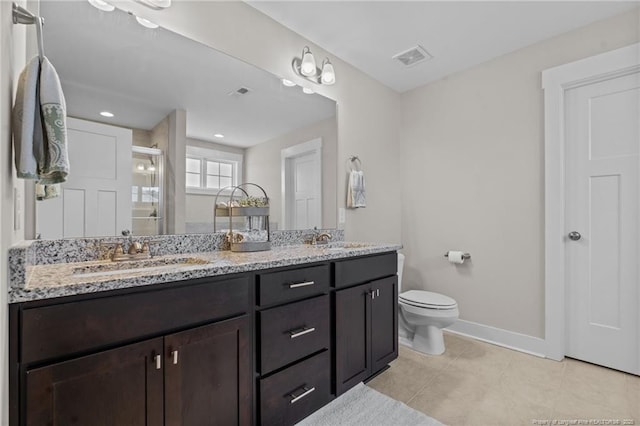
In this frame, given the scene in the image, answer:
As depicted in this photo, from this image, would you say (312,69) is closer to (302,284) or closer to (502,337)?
(302,284)

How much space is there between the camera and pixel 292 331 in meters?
1.42

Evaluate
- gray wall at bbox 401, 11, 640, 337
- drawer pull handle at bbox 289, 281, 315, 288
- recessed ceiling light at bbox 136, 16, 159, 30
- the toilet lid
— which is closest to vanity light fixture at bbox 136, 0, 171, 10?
recessed ceiling light at bbox 136, 16, 159, 30

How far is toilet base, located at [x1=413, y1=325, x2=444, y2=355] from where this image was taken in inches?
92.9

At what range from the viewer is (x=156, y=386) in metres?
1.01

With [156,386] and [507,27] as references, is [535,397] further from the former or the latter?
[507,27]

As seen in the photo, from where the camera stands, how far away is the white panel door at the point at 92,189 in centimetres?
132

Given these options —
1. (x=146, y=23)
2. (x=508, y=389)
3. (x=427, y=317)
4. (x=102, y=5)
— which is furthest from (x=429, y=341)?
(x=102, y=5)

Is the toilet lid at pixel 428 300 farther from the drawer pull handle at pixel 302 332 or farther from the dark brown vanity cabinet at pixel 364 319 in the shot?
the drawer pull handle at pixel 302 332

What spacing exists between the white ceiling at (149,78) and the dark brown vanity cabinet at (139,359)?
0.99 m

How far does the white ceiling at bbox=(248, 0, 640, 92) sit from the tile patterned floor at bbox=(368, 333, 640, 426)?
2402 millimetres

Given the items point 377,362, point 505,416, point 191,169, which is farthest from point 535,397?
point 191,169

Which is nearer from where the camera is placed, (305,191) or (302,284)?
(302,284)

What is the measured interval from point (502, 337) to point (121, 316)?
8.96 feet

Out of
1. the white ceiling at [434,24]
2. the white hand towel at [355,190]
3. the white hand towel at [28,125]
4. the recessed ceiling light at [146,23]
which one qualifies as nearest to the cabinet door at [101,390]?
the white hand towel at [28,125]
